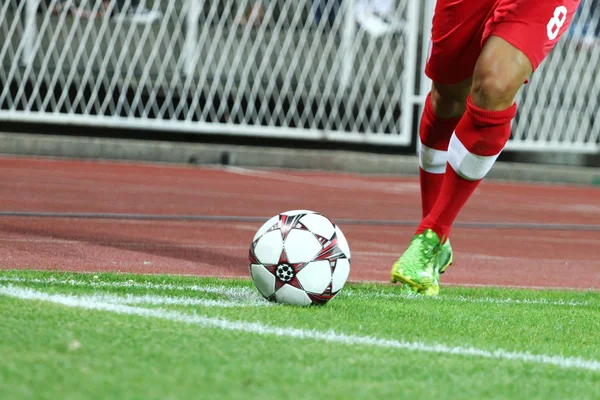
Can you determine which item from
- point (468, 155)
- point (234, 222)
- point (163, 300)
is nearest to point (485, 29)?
point (468, 155)

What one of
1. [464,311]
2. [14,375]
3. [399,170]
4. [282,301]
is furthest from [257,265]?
[399,170]

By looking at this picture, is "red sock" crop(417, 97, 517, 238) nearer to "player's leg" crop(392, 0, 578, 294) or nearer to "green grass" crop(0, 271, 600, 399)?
"player's leg" crop(392, 0, 578, 294)

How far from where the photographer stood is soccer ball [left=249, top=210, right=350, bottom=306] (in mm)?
3369

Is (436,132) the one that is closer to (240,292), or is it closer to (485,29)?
(485,29)

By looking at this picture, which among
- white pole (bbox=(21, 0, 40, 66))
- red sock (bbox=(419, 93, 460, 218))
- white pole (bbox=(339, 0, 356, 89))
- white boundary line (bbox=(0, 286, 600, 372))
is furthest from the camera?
white pole (bbox=(339, 0, 356, 89))

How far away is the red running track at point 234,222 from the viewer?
468cm

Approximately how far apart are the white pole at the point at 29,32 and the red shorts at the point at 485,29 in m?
6.82

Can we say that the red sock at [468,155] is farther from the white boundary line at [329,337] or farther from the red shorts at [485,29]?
the white boundary line at [329,337]

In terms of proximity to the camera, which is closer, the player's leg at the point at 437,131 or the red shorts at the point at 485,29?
the red shorts at the point at 485,29

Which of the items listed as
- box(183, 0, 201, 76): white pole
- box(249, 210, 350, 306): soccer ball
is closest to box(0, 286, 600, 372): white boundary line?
box(249, 210, 350, 306): soccer ball

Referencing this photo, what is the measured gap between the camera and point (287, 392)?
2164 mm

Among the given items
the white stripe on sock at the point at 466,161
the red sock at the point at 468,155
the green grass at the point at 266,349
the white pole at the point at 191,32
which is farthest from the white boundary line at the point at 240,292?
the white pole at the point at 191,32

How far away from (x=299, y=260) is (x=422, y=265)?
0.78m

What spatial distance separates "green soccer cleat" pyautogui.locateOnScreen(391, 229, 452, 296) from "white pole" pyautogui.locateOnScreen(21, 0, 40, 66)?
23.0 ft
